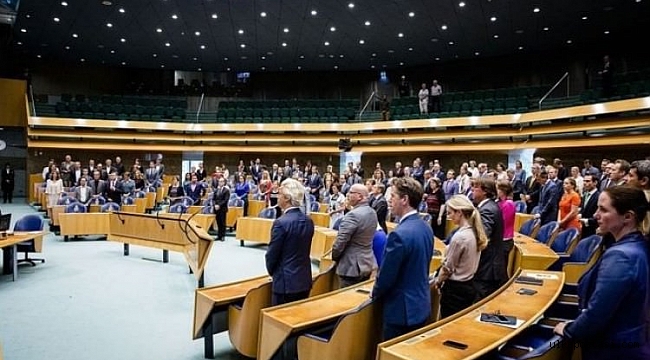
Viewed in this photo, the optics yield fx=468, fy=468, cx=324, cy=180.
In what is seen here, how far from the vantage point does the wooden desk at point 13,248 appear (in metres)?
6.25

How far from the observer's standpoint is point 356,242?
3.84 meters

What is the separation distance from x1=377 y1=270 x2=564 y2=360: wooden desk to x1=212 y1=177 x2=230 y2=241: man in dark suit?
7871mm

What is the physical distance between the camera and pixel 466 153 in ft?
56.4

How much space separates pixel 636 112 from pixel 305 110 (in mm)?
12282

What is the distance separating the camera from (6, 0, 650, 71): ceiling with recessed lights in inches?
510

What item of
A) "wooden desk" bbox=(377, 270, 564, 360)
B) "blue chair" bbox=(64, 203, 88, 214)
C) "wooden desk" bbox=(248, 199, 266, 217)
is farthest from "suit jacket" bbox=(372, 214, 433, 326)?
"wooden desk" bbox=(248, 199, 266, 217)

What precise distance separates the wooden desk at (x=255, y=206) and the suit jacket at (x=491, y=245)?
28.0 ft

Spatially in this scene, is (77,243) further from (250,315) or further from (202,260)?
(250,315)

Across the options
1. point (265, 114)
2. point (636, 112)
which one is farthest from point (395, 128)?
point (636, 112)

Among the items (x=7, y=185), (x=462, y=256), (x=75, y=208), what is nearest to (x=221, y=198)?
(x=75, y=208)

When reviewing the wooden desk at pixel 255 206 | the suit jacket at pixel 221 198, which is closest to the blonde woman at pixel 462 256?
the suit jacket at pixel 221 198

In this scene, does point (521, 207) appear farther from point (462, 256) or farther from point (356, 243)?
point (462, 256)

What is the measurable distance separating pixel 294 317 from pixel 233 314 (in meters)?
0.88

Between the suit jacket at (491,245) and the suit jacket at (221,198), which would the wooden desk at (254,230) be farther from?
the suit jacket at (491,245)
